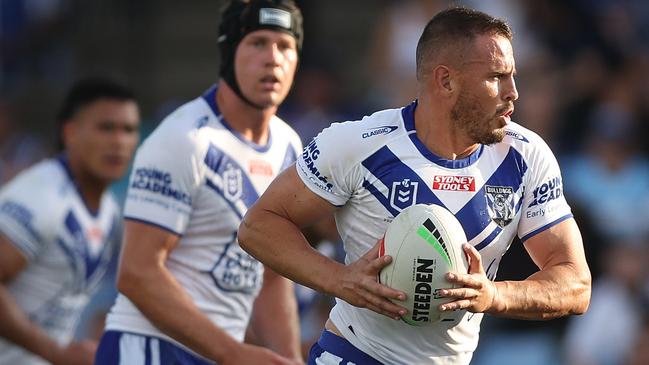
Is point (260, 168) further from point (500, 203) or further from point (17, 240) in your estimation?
point (17, 240)

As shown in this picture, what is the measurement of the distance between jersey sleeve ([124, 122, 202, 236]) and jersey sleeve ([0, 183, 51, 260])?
1900 millimetres

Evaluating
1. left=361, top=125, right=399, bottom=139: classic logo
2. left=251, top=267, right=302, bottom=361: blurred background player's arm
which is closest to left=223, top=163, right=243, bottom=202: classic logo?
left=251, top=267, right=302, bottom=361: blurred background player's arm

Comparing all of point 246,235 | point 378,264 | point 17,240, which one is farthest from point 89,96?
point 378,264

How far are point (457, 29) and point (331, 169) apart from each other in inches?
30.9

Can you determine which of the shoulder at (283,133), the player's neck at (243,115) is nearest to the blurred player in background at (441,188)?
the player's neck at (243,115)

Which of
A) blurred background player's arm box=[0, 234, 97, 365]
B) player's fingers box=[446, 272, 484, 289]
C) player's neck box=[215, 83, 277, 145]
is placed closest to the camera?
player's fingers box=[446, 272, 484, 289]

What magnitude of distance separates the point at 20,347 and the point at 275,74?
2.65 m

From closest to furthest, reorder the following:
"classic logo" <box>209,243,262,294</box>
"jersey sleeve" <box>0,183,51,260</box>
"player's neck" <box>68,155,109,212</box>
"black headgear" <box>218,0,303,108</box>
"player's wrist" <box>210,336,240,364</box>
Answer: "player's wrist" <box>210,336,240,364</box> → "classic logo" <box>209,243,262,294</box> → "black headgear" <box>218,0,303,108</box> → "jersey sleeve" <box>0,183,51,260</box> → "player's neck" <box>68,155,109,212</box>

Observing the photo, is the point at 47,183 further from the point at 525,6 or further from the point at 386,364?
the point at 525,6

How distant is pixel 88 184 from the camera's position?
8.45 m

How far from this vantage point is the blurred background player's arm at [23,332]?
7.65m

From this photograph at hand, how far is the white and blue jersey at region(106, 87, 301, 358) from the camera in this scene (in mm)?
6312

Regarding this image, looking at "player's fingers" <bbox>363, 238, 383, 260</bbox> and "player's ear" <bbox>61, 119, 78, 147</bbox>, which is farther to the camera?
"player's ear" <bbox>61, 119, 78, 147</bbox>

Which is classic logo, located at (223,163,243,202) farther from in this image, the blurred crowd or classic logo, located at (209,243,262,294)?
the blurred crowd
